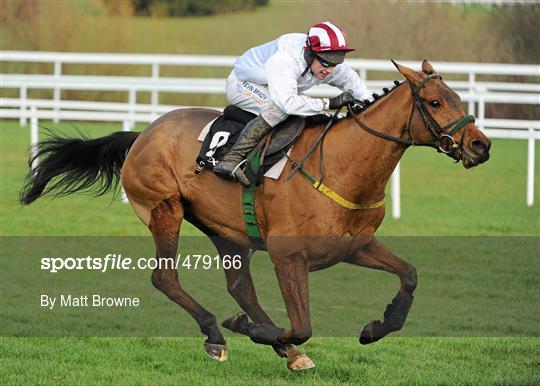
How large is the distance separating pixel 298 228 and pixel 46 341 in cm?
175

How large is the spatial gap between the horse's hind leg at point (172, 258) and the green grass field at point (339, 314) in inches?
9.3

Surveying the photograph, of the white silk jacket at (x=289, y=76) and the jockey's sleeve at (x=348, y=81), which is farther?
the jockey's sleeve at (x=348, y=81)

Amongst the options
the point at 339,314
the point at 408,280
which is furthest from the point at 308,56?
the point at 339,314

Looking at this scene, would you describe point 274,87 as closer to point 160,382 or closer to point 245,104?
point 245,104

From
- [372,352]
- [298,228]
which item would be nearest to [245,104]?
[298,228]

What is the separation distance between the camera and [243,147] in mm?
5930

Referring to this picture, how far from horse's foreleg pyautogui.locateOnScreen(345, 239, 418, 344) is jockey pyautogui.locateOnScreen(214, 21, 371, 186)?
0.74 metres

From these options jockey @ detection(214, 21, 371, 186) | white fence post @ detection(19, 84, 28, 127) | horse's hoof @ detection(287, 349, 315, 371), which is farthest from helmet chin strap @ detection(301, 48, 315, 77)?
white fence post @ detection(19, 84, 28, 127)

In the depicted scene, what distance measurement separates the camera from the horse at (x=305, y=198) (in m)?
5.47

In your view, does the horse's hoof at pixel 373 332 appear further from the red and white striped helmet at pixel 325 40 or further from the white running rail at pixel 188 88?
the white running rail at pixel 188 88

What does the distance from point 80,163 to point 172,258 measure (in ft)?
3.73

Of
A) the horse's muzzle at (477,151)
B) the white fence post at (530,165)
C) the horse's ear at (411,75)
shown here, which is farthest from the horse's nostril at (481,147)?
the white fence post at (530,165)

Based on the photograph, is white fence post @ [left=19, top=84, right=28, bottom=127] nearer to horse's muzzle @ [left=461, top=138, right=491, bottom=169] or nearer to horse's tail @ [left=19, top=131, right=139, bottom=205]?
horse's tail @ [left=19, top=131, right=139, bottom=205]

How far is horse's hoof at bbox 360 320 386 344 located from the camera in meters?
Answer: 5.82
